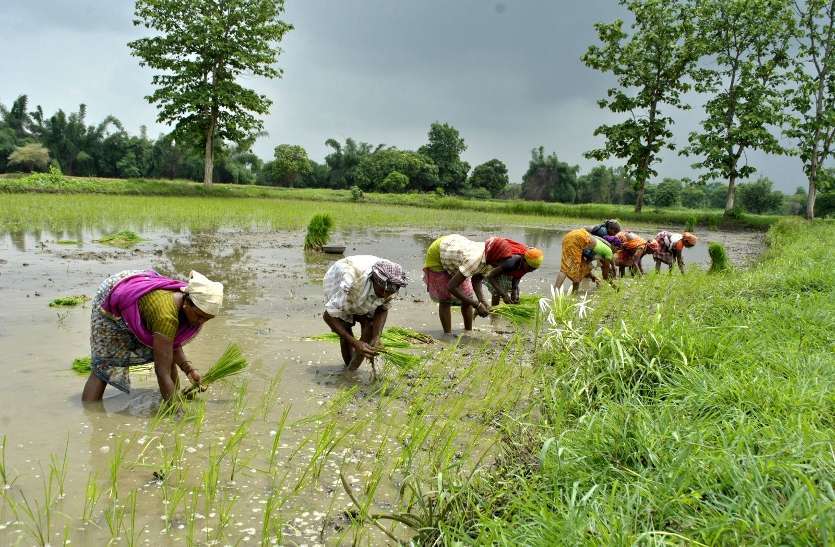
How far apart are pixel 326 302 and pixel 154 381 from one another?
139cm

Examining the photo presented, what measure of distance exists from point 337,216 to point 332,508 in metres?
19.7

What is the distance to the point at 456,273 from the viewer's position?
223 inches

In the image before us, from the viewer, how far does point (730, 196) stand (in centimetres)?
2909

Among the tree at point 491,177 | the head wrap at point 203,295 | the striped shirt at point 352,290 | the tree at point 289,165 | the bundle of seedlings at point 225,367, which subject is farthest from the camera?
the tree at point 491,177

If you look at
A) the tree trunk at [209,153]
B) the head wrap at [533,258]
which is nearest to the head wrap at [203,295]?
the head wrap at [533,258]

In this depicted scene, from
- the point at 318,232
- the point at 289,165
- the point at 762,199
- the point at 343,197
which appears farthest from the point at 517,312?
the point at 762,199

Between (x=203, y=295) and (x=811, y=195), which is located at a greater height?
(x=811, y=195)

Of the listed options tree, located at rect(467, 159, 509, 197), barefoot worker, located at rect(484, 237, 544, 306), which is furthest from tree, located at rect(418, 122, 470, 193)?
barefoot worker, located at rect(484, 237, 544, 306)

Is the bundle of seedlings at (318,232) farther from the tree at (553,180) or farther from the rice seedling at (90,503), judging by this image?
the tree at (553,180)

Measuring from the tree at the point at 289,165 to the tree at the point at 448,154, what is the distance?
11.1 meters

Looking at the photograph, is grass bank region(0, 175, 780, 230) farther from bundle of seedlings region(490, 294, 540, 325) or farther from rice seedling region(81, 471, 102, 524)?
rice seedling region(81, 471, 102, 524)

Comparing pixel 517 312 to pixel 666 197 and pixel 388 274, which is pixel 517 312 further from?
pixel 666 197

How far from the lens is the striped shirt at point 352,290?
14.7 feet

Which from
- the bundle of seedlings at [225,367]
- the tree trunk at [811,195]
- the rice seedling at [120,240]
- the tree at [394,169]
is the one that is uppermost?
the tree at [394,169]
